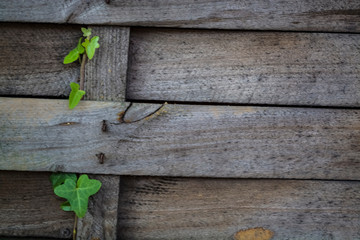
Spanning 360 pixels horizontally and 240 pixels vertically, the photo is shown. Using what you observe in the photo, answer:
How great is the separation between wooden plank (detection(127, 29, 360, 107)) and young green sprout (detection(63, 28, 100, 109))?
137 mm

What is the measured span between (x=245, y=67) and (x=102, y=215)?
72cm

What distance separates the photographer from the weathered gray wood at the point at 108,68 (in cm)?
94

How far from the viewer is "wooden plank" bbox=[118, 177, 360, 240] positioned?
3.25 feet

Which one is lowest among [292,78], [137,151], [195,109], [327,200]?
[327,200]

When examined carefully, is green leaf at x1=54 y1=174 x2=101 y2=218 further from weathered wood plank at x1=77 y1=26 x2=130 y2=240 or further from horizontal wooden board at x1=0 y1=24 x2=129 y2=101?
horizontal wooden board at x1=0 y1=24 x2=129 y2=101

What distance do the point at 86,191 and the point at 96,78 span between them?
0.38m

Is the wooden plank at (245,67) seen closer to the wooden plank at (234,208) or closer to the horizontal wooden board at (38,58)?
the horizontal wooden board at (38,58)

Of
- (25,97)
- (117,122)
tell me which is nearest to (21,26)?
(25,97)

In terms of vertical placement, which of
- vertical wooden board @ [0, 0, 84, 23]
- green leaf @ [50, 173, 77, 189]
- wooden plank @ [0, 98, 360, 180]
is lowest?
green leaf @ [50, 173, 77, 189]

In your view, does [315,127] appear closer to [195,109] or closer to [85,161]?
[195,109]

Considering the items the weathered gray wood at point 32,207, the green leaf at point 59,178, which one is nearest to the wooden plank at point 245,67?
the green leaf at point 59,178

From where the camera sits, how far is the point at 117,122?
0.94m

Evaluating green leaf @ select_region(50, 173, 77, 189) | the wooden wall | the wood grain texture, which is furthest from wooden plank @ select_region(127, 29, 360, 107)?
green leaf @ select_region(50, 173, 77, 189)

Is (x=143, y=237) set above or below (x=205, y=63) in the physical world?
below
